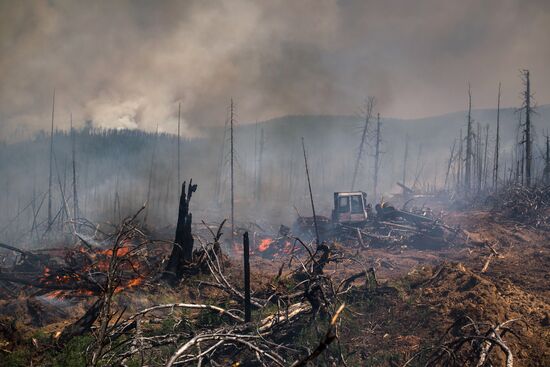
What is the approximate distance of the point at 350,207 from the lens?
22500mm

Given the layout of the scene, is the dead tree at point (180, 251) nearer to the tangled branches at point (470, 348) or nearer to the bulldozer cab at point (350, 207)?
the tangled branches at point (470, 348)

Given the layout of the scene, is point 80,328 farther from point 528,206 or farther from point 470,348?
point 528,206

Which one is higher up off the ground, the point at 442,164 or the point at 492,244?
the point at 442,164

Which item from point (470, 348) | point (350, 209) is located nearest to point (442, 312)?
point (470, 348)

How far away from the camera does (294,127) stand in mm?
129875

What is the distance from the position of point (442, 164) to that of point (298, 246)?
72.4 metres

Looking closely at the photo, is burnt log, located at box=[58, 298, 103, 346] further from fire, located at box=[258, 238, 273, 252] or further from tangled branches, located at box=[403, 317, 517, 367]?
fire, located at box=[258, 238, 273, 252]

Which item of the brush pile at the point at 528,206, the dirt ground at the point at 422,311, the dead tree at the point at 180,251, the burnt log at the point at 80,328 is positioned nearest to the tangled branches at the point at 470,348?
the dirt ground at the point at 422,311

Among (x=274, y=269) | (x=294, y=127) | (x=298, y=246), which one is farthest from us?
(x=294, y=127)

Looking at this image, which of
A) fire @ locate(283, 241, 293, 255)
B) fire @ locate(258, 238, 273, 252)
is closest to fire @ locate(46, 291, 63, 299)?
fire @ locate(283, 241, 293, 255)

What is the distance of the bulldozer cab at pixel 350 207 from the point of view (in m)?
22.3

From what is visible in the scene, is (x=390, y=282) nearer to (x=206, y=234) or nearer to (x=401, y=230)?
(x=401, y=230)

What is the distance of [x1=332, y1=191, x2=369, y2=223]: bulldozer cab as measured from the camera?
22.3 meters

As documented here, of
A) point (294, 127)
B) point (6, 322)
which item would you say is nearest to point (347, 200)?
point (6, 322)
